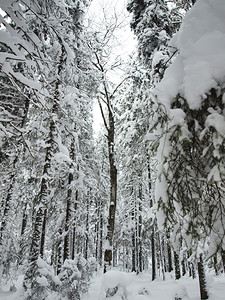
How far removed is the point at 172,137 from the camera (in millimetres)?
2096

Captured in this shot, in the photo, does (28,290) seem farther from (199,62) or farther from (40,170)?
(199,62)

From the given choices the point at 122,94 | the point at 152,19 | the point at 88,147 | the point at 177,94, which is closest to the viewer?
the point at 177,94

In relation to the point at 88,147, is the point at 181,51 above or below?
below

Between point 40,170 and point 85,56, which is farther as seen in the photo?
point 40,170

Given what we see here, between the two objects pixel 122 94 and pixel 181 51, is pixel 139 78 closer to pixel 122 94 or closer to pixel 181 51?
pixel 122 94

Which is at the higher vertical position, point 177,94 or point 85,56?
point 85,56

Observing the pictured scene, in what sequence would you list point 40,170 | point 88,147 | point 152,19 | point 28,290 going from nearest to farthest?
point 28,290 → point 152,19 → point 40,170 → point 88,147

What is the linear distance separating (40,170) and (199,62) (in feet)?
26.3

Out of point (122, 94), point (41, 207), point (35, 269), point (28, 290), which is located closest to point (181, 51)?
point (41, 207)

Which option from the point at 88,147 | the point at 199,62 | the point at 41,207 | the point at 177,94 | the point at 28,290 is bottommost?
the point at 28,290

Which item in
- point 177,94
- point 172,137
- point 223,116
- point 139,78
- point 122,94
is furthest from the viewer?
point 122,94

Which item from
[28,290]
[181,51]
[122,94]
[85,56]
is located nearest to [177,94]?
[181,51]

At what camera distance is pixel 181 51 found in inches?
91.0

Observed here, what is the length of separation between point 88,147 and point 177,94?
1144cm
